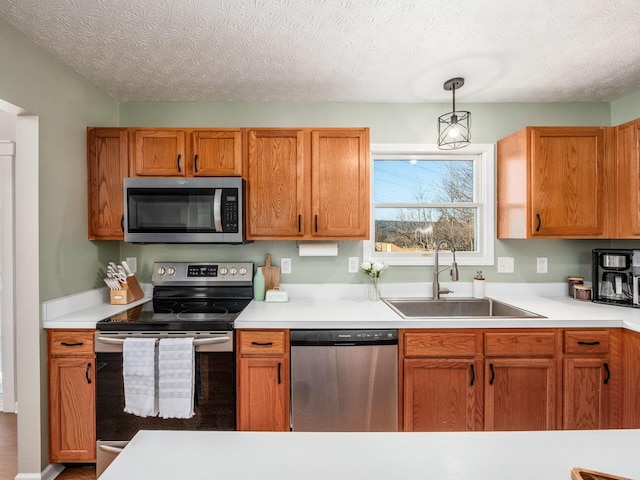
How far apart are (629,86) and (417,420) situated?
273 centimetres

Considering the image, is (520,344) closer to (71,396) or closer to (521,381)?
(521,381)

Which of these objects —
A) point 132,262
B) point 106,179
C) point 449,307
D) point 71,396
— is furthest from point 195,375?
point 449,307

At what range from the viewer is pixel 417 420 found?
2.07m

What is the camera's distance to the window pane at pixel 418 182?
2.88 meters

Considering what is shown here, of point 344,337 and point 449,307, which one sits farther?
point 449,307

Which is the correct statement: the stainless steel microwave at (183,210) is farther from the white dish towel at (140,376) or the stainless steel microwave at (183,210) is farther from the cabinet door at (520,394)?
the cabinet door at (520,394)

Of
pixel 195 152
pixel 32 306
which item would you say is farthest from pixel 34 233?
pixel 195 152

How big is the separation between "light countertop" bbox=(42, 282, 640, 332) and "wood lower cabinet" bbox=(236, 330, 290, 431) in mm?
90

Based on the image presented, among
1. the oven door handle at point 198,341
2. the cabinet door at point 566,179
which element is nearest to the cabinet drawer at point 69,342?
the oven door handle at point 198,341

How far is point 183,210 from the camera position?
2.35m

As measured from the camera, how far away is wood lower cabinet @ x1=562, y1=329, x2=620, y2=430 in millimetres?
2076

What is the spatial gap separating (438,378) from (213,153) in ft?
6.73

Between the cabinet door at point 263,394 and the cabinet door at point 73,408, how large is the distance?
883mm

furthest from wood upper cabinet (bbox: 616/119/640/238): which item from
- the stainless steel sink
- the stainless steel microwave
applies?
the stainless steel microwave
